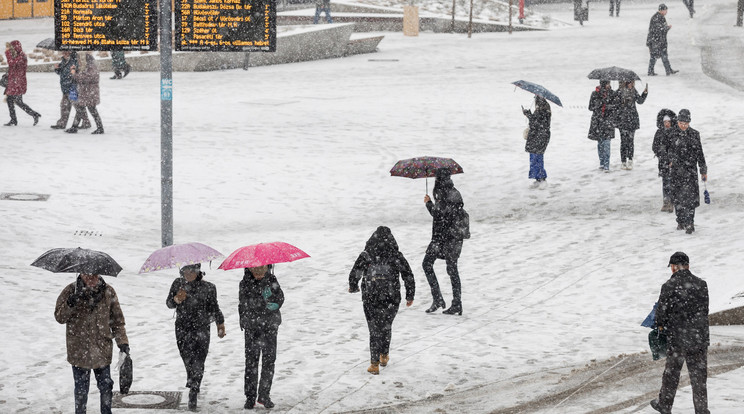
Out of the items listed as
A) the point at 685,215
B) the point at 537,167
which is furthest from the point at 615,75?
the point at 685,215

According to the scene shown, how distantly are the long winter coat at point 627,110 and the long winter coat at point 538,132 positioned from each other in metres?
1.29

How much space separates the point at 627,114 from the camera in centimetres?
1948

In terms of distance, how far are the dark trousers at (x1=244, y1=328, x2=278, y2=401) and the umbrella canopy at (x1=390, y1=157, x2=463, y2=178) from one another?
3951 millimetres

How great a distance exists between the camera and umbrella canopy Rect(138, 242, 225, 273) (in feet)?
32.4

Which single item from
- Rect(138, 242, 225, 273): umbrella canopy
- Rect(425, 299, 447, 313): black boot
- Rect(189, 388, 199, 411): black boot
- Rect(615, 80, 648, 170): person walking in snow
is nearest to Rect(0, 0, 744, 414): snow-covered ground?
Rect(189, 388, 199, 411): black boot

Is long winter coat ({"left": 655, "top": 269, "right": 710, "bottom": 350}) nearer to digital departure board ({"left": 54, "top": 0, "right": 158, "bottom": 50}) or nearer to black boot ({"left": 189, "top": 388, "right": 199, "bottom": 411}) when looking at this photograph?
black boot ({"left": 189, "top": 388, "right": 199, "bottom": 411})

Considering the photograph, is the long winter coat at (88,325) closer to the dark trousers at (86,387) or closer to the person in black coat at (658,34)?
the dark trousers at (86,387)

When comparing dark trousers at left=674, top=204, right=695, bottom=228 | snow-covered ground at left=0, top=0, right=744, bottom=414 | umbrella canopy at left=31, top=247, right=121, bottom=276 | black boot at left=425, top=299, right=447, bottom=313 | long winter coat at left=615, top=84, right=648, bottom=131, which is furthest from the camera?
long winter coat at left=615, top=84, right=648, bottom=131

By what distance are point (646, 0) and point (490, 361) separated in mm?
52470

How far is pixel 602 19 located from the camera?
49.5 meters

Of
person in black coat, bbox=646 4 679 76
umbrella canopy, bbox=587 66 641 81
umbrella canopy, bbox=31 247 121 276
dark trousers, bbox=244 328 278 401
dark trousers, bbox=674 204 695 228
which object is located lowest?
dark trousers, bbox=244 328 278 401

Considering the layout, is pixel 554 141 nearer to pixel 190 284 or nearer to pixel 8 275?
pixel 8 275

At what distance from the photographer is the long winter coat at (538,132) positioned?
63.2 feet

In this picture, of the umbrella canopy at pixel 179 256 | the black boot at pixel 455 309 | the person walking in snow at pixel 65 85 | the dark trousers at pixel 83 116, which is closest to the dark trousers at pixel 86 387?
the umbrella canopy at pixel 179 256
